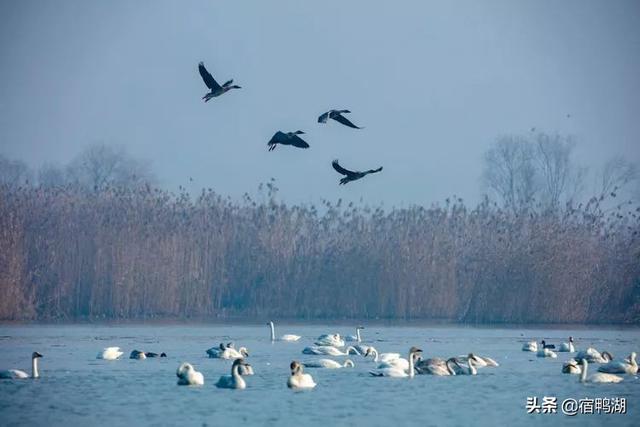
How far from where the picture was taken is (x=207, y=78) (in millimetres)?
16812

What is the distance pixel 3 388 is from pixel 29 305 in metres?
13.8

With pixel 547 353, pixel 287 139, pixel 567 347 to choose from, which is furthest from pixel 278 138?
pixel 567 347

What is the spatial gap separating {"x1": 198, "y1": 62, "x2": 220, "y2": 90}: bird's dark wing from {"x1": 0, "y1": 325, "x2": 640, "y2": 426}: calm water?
4.09 m

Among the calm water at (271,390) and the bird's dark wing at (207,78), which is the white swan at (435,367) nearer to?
the calm water at (271,390)

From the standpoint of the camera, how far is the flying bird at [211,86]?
16.5 meters

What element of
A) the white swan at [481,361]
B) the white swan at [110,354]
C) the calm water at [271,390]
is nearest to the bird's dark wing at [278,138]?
the calm water at [271,390]

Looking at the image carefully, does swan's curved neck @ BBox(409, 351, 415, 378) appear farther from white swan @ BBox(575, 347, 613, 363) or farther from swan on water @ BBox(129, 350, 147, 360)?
swan on water @ BBox(129, 350, 147, 360)

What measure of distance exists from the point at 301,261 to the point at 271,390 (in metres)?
16.7

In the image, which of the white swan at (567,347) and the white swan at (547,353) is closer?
the white swan at (547,353)

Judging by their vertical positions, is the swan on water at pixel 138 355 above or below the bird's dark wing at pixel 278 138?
below

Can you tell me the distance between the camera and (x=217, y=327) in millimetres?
33531

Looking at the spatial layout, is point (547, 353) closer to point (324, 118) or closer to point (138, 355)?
point (138, 355)

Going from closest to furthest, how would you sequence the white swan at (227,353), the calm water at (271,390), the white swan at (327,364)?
the calm water at (271,390)
the white swan at (327,364)
the white swan at (227,353)

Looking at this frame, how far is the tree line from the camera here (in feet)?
105
